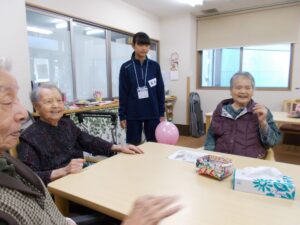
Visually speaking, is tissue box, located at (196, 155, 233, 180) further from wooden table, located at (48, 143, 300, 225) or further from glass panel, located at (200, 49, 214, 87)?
glass panel, located at (200, 49, 214, 87)

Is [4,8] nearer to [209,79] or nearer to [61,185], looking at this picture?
[61,185]

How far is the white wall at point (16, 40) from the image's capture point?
2.20m

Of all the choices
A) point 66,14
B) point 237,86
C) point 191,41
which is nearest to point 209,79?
point 191,41

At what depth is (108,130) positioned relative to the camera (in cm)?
345

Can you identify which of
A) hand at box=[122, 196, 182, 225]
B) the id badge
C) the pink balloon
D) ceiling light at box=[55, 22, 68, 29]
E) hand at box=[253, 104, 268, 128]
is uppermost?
ceiling light at box=[55, 22, 68, 29]

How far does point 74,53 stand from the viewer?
339cm

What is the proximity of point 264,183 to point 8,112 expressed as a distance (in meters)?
0.97

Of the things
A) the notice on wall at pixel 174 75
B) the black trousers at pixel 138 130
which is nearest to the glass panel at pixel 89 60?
the black trousers at pixel 138 130

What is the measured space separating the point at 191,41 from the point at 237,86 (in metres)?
3.50

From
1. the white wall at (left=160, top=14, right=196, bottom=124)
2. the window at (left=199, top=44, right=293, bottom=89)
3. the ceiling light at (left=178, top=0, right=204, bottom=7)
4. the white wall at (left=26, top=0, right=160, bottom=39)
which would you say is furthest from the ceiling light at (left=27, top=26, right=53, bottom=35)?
the window at (left=199, top=44, right=293, bottom=89)

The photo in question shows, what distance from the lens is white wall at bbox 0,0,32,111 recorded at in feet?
7.21

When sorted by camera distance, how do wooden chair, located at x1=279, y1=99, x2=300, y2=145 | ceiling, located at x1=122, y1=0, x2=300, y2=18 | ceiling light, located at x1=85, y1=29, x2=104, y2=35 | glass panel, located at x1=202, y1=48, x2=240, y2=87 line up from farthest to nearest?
glass panel, located at x1=202, y1=48, x2=240, y2=87, ceiling, located at x1=122, y1=0, x2=300, y2=18, ceiling light, located at x1=85, y1=29, x2=104, y2=35, wooden chair, located at x1=279, y1=99, x2=300, y2=145

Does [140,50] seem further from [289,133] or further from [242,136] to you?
[289,133]

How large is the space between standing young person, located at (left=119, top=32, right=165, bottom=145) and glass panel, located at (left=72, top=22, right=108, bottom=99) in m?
1.31
